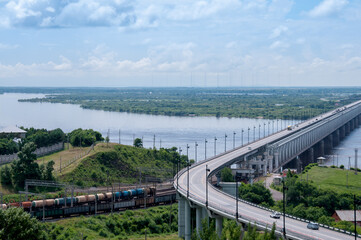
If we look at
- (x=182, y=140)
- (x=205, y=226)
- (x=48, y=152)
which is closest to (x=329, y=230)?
(x=205, y=226)

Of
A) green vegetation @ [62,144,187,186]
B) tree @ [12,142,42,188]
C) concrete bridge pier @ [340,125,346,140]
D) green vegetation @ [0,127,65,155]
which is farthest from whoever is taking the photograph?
concrete bridge pier @ [340,125,346,140]

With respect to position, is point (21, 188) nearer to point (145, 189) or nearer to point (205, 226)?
point (145, 189)

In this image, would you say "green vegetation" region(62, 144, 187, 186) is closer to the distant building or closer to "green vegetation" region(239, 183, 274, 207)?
"green vegetation" region(239, 183, 274, 207)

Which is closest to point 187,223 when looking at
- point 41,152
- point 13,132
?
point 41,152

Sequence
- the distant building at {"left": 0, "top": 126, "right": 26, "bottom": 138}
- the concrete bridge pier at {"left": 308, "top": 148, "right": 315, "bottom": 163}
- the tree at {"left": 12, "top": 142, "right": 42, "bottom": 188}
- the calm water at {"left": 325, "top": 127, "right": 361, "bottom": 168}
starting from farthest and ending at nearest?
the concrete bridge pier at {"left": 308, "top": 148, "right": 315, "bottom": 163} → the calm water at {"left": 325, "top": 127, "right": 361, "bottom": 168} → the distant building at {"left": 0, "top": 126, "right": 26, "bottom": 138} → the tree at {"left": 12, "top": 142, "right": 42, "bottom": 188}

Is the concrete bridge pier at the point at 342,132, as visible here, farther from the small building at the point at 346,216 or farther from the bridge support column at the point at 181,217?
the bridge support column at the point at 181,217

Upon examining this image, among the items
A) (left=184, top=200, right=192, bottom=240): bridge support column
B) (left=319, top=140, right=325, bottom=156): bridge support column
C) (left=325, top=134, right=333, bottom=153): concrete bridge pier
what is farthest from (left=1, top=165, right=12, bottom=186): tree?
(left=325, top=134, right=333, bottom=153): concrete bridge pier
